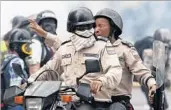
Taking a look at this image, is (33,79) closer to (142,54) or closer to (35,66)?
(35,66)

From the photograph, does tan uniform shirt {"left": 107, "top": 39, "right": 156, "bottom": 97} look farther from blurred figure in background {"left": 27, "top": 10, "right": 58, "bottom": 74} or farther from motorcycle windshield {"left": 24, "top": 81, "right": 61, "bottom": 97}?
blurred figure in background {"left": 27, "top": 10, "right": 58, "bottom": 74}

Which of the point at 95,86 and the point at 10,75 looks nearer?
the point at 95,86

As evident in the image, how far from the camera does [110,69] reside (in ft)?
20.3

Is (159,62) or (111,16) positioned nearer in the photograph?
(159,62)

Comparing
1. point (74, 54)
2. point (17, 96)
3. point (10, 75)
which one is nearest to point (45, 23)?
point (10, 75)

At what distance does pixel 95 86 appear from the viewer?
5.70 meters

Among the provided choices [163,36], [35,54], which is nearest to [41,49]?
[35,54]

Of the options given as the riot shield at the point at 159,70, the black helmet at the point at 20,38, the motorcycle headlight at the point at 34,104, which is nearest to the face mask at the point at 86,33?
the riot shield at the point at 159,70

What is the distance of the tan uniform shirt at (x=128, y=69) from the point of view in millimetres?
6844

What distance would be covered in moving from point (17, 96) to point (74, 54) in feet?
2.75

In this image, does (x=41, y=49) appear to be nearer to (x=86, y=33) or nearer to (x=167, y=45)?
(x=167, y=45)

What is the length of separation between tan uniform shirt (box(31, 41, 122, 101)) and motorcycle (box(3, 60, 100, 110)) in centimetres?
37

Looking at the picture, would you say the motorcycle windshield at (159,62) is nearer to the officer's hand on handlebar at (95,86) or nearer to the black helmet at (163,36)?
the officer's hand on handlebar at (95,86)

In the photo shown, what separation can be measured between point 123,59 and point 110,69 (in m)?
0.78
